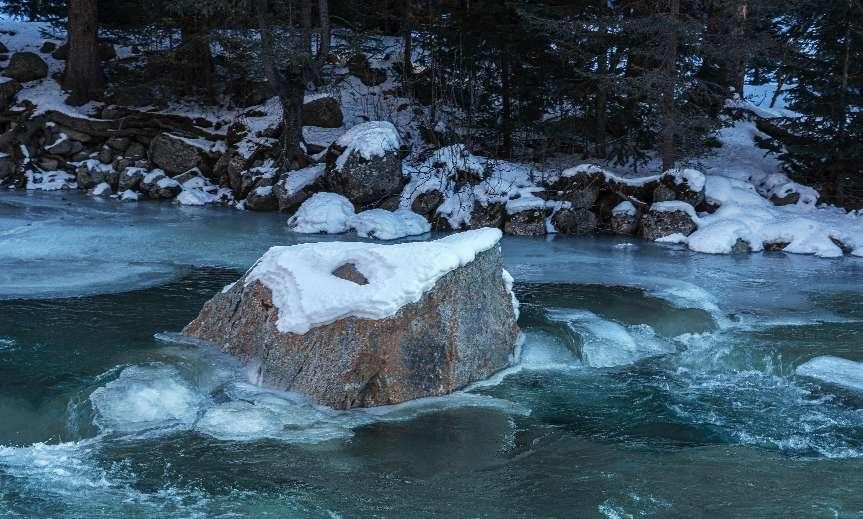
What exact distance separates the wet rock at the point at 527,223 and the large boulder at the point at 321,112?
692cm

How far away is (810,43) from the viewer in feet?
54.1

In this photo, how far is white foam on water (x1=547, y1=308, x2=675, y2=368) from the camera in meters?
7.91

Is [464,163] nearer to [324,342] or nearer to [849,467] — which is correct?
[324,342]

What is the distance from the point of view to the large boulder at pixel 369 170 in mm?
16688

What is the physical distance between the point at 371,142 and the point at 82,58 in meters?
10.0

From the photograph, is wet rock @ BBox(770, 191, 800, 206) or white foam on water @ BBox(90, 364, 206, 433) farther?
wet rock @ BBox(770, 191, 800, 206)

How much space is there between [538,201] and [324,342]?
9679mm

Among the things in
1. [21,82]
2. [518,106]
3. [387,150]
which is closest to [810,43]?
[518,106]

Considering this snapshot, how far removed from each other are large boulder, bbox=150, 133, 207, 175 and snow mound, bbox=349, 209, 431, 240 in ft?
20.7

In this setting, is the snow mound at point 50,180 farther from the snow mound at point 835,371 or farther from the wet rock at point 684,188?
the snow mound at point 835,371

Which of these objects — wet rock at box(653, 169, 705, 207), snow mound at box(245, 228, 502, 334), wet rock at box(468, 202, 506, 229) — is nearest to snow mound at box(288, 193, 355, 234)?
wet rock at box(468, 202, 506, 229)

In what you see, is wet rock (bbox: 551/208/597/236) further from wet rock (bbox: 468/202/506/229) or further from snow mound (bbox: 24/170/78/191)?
snow mound (bbox: 24/170/78/191)

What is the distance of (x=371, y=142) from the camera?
55.2 feet

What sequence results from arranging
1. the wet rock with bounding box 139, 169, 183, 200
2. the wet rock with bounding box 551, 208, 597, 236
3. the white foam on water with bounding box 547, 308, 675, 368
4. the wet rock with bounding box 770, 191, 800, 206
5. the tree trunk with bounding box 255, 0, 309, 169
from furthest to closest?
the wet rock with bounding box 139, 169, 183, 200, the tree trunk with bounding box 255, 0, 309, 169, the wet rock with bounding box 770, 191, 800, 206, the wet rock with bounding box 551, 208, 597, 236, the white foam on water with bounding box 547, 308, 675, 368
